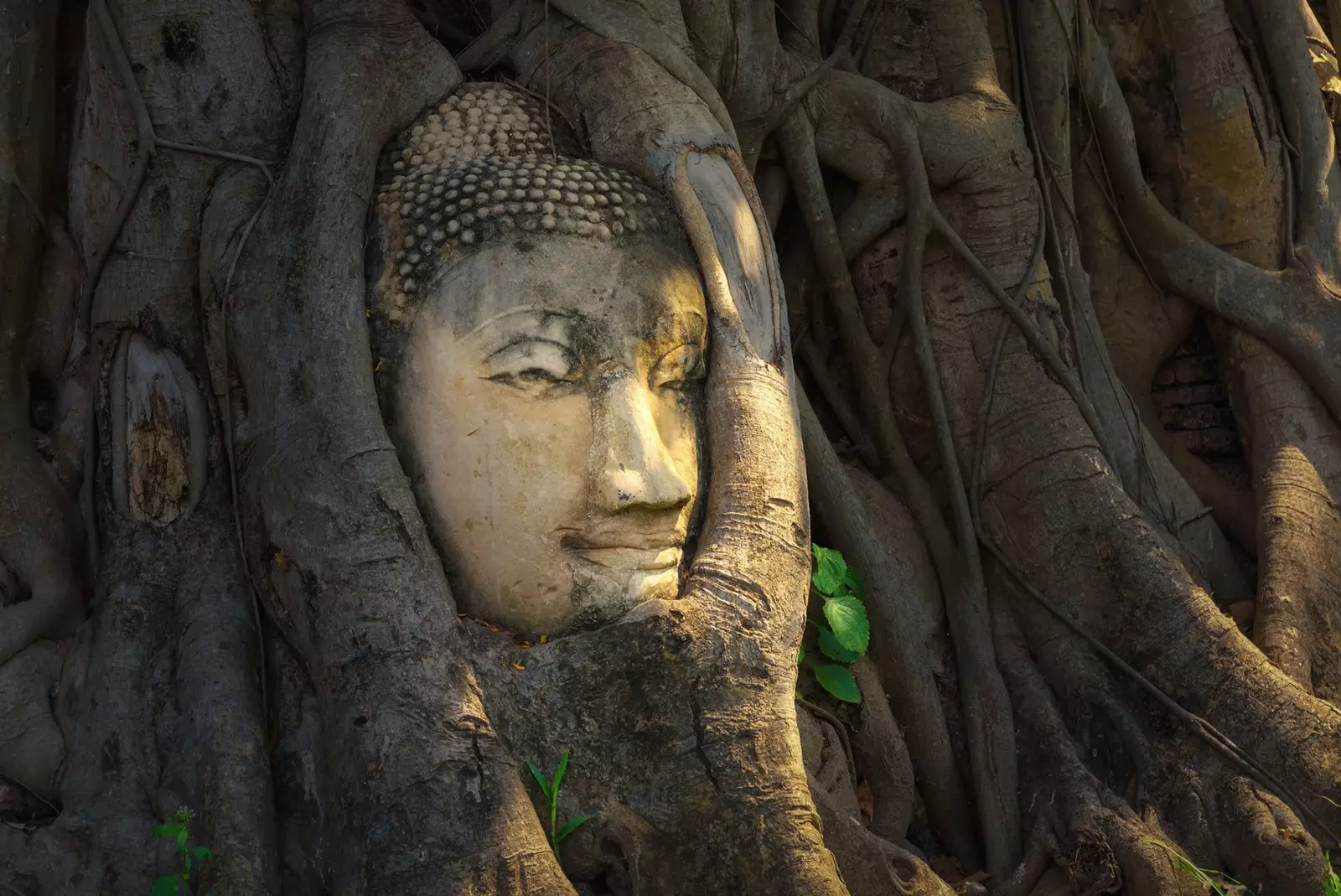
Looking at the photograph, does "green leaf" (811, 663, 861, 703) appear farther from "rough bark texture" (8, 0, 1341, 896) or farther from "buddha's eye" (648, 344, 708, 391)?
"buddha's eye" (648, 344, 708, 391)

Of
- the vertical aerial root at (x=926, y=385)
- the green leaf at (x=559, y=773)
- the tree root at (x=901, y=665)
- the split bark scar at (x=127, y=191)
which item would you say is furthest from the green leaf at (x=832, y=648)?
the split bark scar at (x=127, y=191)

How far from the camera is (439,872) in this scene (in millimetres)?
2156

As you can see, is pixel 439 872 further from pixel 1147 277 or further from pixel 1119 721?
pixel 1147 277

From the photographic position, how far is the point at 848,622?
3.24 metres

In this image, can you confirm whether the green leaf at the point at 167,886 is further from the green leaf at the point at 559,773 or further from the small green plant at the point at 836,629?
the small green plant at the point at 836,629

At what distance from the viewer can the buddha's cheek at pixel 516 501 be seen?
250 centimetres

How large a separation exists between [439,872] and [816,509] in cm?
166

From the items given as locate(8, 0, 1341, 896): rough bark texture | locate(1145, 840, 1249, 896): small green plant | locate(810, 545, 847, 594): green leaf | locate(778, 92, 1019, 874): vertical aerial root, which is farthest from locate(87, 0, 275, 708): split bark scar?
locate(1145, 840, 1249, 896): small green plant

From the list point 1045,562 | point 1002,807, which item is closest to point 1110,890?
point 1002,807

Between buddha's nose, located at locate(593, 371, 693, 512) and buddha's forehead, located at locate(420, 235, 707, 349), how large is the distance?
0.38 feet

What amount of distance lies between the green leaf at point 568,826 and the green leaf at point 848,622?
1027 mm

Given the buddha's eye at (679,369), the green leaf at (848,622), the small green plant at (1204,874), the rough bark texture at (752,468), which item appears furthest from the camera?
the green leaf at (848,622)

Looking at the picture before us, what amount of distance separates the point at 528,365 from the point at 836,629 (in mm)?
1135

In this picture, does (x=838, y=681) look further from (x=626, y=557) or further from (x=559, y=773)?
(x=559, y=773)
